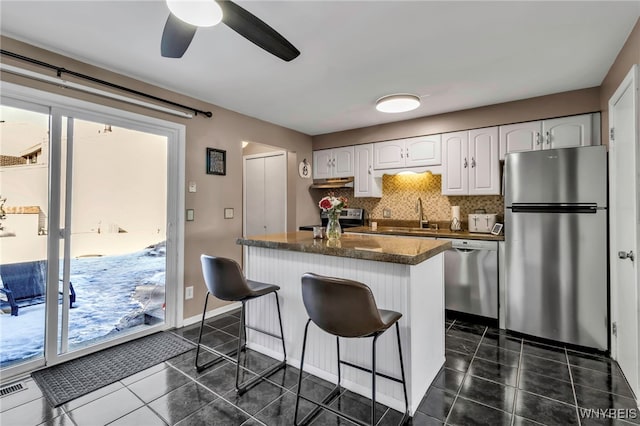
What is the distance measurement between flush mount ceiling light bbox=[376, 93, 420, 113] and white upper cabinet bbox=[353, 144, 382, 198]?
1365 millimetres

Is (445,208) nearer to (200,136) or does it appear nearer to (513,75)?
(513,75)

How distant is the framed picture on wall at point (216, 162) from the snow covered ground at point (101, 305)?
1022mm

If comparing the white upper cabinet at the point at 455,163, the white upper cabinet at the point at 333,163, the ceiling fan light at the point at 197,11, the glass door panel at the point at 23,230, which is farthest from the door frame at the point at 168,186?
the white upper cabinet at the point at 455,163

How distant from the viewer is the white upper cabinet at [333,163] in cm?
477

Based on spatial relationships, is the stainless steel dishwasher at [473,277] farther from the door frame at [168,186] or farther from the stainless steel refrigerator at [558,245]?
the door frame at [168,186]

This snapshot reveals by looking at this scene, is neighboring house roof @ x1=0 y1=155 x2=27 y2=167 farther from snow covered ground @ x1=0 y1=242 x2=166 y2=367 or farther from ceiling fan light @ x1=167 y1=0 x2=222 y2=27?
ceiling fan light @ x1=167 y1=0 x2=222 y2=27

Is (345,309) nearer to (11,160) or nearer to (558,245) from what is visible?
(558,245)

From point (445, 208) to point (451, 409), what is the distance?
2803mm

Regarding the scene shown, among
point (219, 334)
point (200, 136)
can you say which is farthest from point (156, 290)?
point (200, 136)

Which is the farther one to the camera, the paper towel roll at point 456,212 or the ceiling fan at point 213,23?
the paper towel roll at point 456,212

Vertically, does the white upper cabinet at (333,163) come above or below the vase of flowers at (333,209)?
above

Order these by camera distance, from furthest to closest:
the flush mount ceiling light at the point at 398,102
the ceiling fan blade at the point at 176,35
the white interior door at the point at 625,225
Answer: the flush mount ceiling light at the point at 398,102
the white interior door at the point at 625,225
the ceiling fan blade at the point at 176,35

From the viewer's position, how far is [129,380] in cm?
224

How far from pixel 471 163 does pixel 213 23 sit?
127 inches
